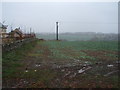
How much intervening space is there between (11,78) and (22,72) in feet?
3.11

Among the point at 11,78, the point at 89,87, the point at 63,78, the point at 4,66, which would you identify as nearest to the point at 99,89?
the point at 89,87

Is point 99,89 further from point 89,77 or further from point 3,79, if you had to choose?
point 3,79

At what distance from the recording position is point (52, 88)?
18.1 ft

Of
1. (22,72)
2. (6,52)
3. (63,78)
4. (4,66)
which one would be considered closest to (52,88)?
(63,78)

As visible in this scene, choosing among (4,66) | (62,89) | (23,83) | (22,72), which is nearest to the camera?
(62,89)

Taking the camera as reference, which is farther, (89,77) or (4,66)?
(4,66)

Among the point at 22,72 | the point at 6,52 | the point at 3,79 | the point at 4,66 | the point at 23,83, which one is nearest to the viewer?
the point at 23,83

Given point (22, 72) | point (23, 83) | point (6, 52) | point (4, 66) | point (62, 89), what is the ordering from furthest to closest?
point (6, 52) → point (4, 66) → point (22, 72) → point (23, 83) → point (62, 89)

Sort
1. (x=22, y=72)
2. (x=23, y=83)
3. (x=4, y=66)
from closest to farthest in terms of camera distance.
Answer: (x=23, y=83)
(x=22, y=72)
(x=4, y=66)

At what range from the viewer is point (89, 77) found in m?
6.75

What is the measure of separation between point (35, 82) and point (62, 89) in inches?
45.1

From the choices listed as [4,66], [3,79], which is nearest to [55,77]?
[3,79]

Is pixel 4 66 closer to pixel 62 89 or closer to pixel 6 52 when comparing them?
pixel 6 52

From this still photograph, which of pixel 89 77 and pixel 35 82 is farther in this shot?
pixel 89 77
